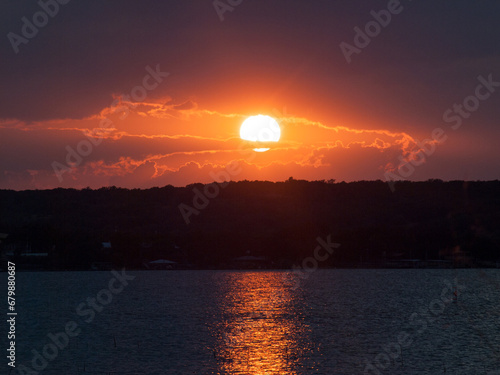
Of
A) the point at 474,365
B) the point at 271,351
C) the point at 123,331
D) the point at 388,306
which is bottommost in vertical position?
the point at 474,365

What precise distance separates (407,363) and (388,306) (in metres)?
49.4

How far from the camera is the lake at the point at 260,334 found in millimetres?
50562

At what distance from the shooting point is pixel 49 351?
5816cm

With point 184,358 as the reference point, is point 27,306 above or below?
above

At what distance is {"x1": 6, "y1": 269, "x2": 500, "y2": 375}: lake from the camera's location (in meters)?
50.6

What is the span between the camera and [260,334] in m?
67.2

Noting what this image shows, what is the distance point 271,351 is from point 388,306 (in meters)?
46.6

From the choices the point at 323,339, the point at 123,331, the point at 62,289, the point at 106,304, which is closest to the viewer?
the point at 323,339

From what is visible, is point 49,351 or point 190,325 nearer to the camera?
point 49,351

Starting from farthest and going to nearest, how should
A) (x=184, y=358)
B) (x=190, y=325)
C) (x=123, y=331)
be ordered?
(x=190, y=325)
(x=123, y=331)
(x=184, y=358)

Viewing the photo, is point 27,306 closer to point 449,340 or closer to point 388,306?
point 388,306

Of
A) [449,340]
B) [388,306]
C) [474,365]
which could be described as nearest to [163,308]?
[388,306]

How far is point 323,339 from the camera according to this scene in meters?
63.3

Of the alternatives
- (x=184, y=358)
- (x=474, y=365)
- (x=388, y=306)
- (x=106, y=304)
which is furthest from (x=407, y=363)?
(x=106, y=304)
